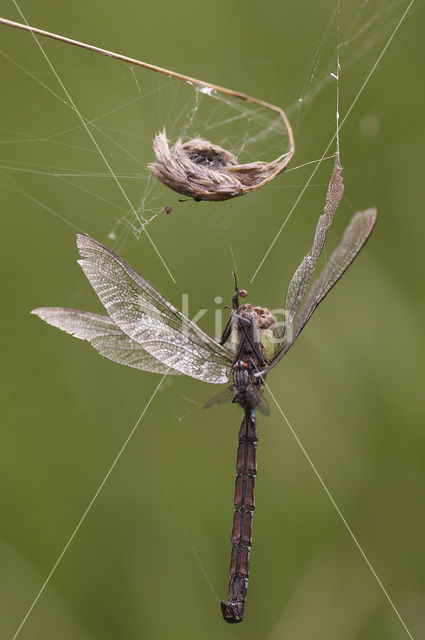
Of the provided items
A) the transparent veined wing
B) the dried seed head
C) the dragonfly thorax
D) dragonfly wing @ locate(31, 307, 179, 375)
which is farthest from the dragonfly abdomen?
the dried seed head

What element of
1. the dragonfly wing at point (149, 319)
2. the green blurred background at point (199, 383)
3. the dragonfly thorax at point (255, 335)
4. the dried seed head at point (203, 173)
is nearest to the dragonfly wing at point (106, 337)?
the dragonfly wing at point (149, 319)

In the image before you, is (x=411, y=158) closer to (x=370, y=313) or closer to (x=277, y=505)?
(x=370, y=313)

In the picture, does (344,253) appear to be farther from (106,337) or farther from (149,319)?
(106,337)

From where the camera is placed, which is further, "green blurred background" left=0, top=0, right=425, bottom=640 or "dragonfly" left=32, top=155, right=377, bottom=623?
"green blurred background" left=0, top=0, right=425, bottom=640

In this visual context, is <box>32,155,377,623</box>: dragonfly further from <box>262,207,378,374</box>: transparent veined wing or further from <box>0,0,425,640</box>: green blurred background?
<box>0,0,425,640</box>: green blurred background

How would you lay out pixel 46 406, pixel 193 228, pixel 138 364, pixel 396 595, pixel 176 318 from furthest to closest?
pixel 193 228
pixel 46 406
pixel 396 595
pixel 138 364
pixel 176 318

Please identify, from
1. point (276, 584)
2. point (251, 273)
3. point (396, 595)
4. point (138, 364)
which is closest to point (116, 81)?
point (251, 273)
